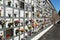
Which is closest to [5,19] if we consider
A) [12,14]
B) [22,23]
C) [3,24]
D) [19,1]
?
[3,24]

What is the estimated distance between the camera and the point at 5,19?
19.3 feet

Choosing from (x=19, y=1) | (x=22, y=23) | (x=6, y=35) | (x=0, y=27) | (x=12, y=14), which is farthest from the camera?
(x=22, y=23)

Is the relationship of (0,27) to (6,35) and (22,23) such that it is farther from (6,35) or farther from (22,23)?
(22,23)

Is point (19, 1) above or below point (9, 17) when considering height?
above

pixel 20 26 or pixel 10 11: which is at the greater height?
pixel 10 11

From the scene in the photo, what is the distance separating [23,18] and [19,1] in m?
1.12

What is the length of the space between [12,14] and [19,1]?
3.58 feet

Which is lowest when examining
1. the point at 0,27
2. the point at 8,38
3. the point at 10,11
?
the point at 8,38

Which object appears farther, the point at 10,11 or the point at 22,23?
the point at 22,23

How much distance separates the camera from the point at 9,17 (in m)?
6.25

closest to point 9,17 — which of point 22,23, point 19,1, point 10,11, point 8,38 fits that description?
point 10,11

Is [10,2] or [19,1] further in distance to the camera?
[19,1]

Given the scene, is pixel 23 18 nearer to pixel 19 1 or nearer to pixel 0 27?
pixel 19 1

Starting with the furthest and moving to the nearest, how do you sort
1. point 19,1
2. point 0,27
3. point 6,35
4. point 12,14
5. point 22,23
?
point 22,23, point 19,1, point 12,14, point 6,35, point 0,27
